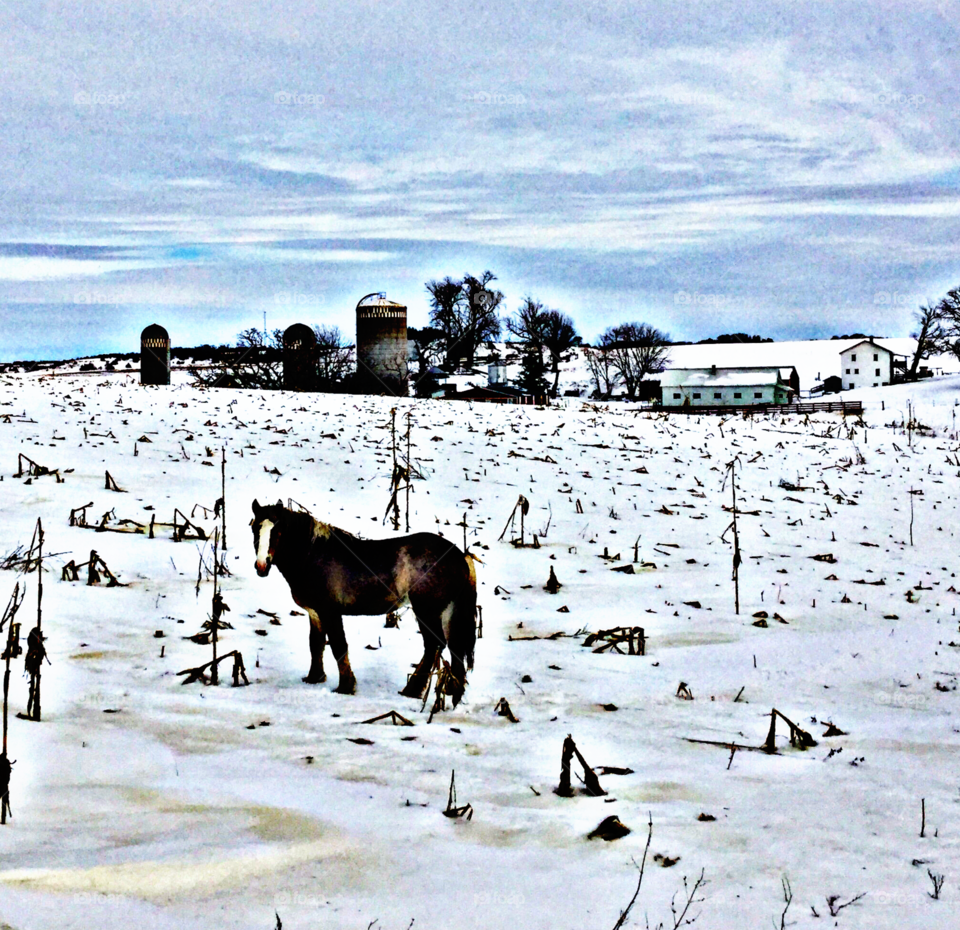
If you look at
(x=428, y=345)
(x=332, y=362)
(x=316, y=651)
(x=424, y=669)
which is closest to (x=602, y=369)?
(x=428, y=345)

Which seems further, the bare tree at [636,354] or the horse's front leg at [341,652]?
the bare tree at [636,354]

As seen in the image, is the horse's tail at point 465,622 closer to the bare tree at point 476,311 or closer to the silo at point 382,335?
the silo at point 382,335

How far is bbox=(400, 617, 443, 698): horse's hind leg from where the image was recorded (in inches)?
286

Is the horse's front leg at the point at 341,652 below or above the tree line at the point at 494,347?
below

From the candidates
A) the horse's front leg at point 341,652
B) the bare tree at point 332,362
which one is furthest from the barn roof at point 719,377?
the horse's front leg at point 341,652

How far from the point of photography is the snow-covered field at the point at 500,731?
13.8 ft

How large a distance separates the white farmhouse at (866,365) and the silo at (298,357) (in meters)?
78.3

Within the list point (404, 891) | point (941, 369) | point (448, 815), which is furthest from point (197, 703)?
point (941, 369)

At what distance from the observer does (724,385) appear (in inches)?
3627

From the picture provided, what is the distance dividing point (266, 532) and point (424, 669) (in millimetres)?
1592

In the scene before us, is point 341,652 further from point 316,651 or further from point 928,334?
point 928,334

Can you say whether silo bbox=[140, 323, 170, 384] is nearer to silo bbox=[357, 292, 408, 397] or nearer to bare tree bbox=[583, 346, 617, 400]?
silo bbox=[357, 292, 408, 397]

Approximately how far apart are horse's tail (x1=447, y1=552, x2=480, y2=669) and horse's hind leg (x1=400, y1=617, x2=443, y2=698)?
14 cm

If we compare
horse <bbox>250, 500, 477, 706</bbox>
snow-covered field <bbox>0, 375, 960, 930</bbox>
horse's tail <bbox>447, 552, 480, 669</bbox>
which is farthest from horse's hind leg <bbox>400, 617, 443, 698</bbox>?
snow-covered field <bbox>0, 375, 960, 930</bbox>
